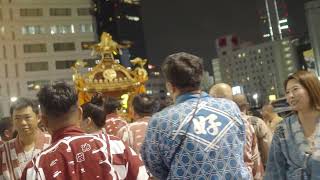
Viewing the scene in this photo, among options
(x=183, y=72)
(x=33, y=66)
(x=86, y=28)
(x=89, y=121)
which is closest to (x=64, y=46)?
(x=86, y=28)

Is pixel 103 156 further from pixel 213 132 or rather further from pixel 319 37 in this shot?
pixel 319 37

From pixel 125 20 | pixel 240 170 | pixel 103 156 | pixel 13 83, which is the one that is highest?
pixel 125 20

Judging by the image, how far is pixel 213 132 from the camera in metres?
3.61

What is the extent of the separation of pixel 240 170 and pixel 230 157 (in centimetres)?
13

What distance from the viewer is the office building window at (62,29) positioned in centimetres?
5850

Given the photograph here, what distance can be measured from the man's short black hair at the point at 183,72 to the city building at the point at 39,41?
51675mm

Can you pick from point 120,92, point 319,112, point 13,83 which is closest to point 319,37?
point 13,83

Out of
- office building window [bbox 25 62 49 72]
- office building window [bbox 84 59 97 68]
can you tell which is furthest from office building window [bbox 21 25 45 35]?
office building window [bbox 84 59 97 68]

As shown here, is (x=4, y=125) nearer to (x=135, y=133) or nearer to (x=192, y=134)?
(x=135, y=133)

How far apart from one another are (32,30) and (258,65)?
219 ft

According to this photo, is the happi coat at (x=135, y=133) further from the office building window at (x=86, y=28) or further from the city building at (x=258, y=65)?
the city building at (x=258, y=65)

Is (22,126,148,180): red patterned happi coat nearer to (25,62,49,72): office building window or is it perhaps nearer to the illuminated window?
(25,62,49,72): office building window

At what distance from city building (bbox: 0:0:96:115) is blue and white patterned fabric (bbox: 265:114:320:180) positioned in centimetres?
5134

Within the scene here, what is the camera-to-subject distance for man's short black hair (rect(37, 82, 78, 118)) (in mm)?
3236
